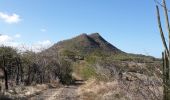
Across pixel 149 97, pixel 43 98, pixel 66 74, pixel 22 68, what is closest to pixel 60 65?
pixel 66 74

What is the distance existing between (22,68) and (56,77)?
3.97 m

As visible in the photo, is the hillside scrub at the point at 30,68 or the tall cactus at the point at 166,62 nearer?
the tall cactus at the point at 166,62

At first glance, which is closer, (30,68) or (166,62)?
(166,62)

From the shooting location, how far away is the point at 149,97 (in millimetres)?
8297

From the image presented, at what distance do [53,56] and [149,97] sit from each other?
39214 millimetres

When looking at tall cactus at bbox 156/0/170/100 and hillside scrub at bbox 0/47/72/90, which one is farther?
hillside scrub at bbox 0/47/72/90

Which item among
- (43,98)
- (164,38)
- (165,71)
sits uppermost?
(164,38)

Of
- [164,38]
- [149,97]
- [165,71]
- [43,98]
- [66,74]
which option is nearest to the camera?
[164,38]

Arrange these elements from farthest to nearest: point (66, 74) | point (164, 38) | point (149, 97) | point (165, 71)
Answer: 1. point (66, 74)
2. point (149, 97)
3. point (165, 71)
4. point (164, 38)

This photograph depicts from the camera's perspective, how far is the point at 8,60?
37.2 metres

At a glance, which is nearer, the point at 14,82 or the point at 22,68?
the point at 14,82

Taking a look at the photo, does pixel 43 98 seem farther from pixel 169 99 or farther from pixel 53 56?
pixel 53 56

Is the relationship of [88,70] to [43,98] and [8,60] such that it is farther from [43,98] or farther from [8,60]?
[43,98]

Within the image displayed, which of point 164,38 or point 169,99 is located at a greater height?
point 164,38
